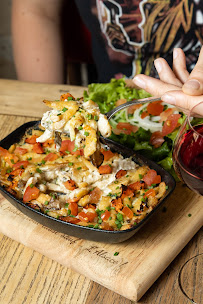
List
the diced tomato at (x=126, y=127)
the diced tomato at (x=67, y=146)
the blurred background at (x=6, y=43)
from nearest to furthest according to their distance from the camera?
1. the diced tomato at (x=67, y=146)
2. the diced tomato at (x=126, y=127)
3. the blurred background at (x=6, y=43)

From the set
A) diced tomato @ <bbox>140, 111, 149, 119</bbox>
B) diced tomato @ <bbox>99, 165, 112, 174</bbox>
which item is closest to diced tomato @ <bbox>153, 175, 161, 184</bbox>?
diced tomato @ <bbox>99, 165, 112, 174</bbox>

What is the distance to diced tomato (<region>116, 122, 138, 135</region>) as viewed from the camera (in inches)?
98.7

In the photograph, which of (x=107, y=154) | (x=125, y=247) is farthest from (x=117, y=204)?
(x=107, y=154)

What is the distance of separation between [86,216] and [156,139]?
718 mm

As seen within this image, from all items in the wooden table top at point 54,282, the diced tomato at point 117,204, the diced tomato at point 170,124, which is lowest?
the wooden table top at point 54,282

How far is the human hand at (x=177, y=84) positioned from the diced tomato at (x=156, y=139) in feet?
1.18

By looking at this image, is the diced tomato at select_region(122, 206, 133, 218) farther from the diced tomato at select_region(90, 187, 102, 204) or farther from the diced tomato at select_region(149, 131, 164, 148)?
the diced tomato at select_region(149, 131, 164, 148)

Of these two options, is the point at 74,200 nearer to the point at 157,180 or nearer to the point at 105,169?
the point at 105,169

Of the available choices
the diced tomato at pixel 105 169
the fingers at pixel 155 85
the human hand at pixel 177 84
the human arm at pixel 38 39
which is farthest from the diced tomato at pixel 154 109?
the human arm at pixel 38 39

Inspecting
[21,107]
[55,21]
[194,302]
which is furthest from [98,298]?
[55,21]

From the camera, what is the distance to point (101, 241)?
1.80 metres

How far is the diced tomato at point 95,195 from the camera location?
197 cm

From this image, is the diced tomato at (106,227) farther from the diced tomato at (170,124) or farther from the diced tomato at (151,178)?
the diced tomato at (170,124)

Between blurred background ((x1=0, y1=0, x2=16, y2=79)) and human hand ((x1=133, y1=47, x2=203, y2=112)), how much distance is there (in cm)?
430
